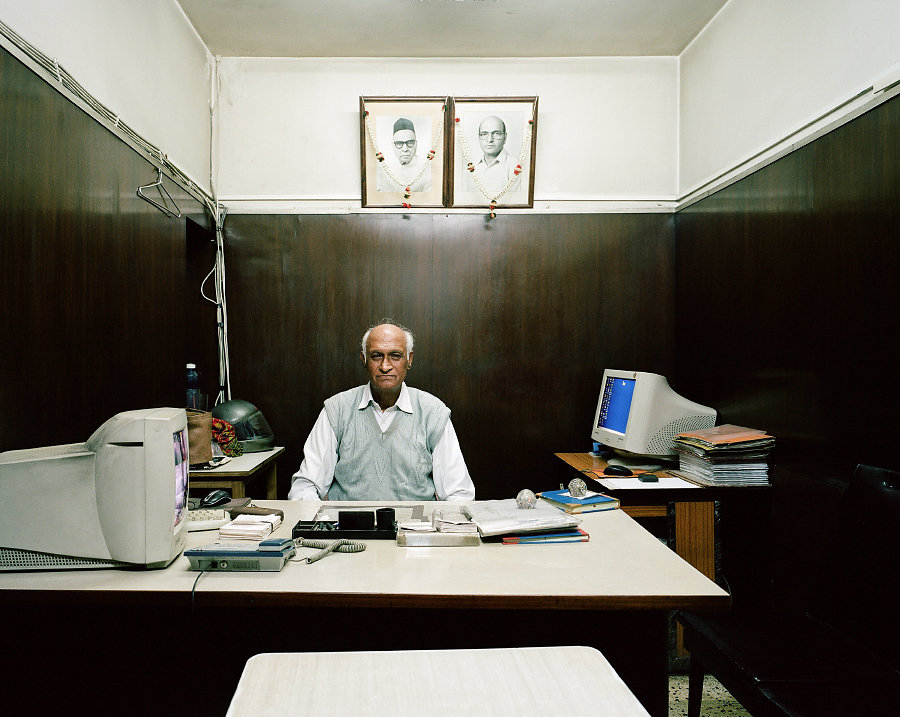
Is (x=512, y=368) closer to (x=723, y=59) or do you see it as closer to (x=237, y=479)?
(x=237, y=479)

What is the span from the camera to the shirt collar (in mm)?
2930

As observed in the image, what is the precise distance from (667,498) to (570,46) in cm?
277

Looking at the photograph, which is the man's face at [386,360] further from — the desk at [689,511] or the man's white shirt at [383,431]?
the desk at [689,511]

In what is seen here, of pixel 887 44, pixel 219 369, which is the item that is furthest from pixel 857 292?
pixel 219 369

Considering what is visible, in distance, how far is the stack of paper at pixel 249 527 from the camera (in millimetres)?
1768

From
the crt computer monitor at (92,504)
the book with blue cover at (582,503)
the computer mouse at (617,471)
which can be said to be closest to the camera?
the crt computer monitor at (92,504)

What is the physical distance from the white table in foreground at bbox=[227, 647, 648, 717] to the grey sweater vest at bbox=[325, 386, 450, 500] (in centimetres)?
172

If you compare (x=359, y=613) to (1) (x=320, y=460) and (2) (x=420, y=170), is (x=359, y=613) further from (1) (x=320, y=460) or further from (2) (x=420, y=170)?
(2) (x=420, y=170)

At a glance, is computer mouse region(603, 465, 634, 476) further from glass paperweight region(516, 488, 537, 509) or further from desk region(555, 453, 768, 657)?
glass paperweight region(516, 488, 537, 509)

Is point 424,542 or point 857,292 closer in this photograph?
point 424,542

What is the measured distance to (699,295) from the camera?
138 inches

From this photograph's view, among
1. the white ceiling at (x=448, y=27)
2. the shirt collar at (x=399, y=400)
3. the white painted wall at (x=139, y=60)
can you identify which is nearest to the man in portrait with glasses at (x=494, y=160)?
the white ceiling at (x=448, y=27)

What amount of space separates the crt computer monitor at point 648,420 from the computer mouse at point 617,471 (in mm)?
146

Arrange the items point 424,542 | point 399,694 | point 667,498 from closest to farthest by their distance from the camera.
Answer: point 399,694 → point 424,542 → point 667,498
